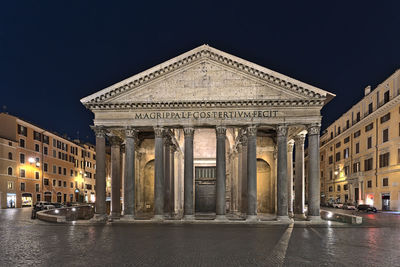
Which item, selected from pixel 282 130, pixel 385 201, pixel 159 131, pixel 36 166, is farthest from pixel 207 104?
pixel 36 166

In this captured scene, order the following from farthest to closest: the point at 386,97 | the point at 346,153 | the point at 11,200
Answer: the point at 346,153, the point at 11,200, the point at 386,97

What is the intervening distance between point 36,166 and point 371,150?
5383cm

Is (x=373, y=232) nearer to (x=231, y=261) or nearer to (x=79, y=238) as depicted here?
(x=231, y=261)

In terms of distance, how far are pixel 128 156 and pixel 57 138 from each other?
46.7 meters

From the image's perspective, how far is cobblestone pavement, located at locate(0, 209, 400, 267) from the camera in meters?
12.6

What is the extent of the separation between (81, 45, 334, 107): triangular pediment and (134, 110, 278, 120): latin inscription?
40.8 inches

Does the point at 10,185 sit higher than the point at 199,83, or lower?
lower

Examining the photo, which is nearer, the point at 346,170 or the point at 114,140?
the point at 114,140

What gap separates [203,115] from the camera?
28.2 meters

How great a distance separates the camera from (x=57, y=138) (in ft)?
230

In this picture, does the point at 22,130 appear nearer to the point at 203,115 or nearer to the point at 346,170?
the point at 203,115

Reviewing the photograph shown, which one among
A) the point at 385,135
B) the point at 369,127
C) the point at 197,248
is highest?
the point at 369,127

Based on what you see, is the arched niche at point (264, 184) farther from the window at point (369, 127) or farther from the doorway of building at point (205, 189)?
the window at point (369, 127)

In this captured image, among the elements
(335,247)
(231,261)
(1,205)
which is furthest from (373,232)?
(1,205)
